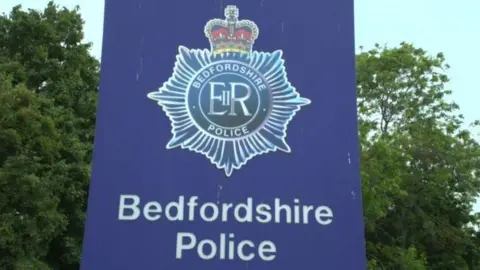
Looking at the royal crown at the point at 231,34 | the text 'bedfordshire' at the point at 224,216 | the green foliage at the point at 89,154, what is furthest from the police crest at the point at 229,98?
the green foliage at the point at 89,154

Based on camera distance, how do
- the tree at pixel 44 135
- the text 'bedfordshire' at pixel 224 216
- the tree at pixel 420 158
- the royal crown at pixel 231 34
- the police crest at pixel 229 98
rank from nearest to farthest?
the text 'bedfordshire' at pixel 224 216, the police crest at pixel 229 98, the royal crown at pixel 231 34, the tree at pixel 44 135, the tree at pixel 420 158

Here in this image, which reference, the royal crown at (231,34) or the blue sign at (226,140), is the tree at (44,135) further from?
the royal crown at (231,34)

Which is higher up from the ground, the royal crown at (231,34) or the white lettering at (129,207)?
the royal crown at (231,34)

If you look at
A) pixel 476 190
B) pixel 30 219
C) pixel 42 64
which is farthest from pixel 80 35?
pixel 476 190

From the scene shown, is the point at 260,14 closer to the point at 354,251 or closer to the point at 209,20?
the point at 209,20

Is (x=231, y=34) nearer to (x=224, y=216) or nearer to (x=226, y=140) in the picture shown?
(x=226, y=140)

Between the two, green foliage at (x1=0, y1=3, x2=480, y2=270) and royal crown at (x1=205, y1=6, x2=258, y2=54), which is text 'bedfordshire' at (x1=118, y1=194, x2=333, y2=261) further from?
green foliage at (x1=0, y1=3, x2=480, y2=270)

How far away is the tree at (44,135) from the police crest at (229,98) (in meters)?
5.54

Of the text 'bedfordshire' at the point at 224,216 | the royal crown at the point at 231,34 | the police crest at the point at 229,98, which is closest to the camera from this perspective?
the text 'bedfordshire' at the point at 224,216

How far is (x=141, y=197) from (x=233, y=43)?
6.55ft

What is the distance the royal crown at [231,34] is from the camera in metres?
7.23

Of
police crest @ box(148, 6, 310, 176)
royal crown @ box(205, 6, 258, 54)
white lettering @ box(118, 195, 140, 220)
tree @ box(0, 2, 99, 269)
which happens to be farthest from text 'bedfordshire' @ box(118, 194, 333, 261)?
tree @ box(0, 2, 99, 269)

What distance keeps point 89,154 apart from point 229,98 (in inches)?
335

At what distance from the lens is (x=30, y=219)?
11.8 m
